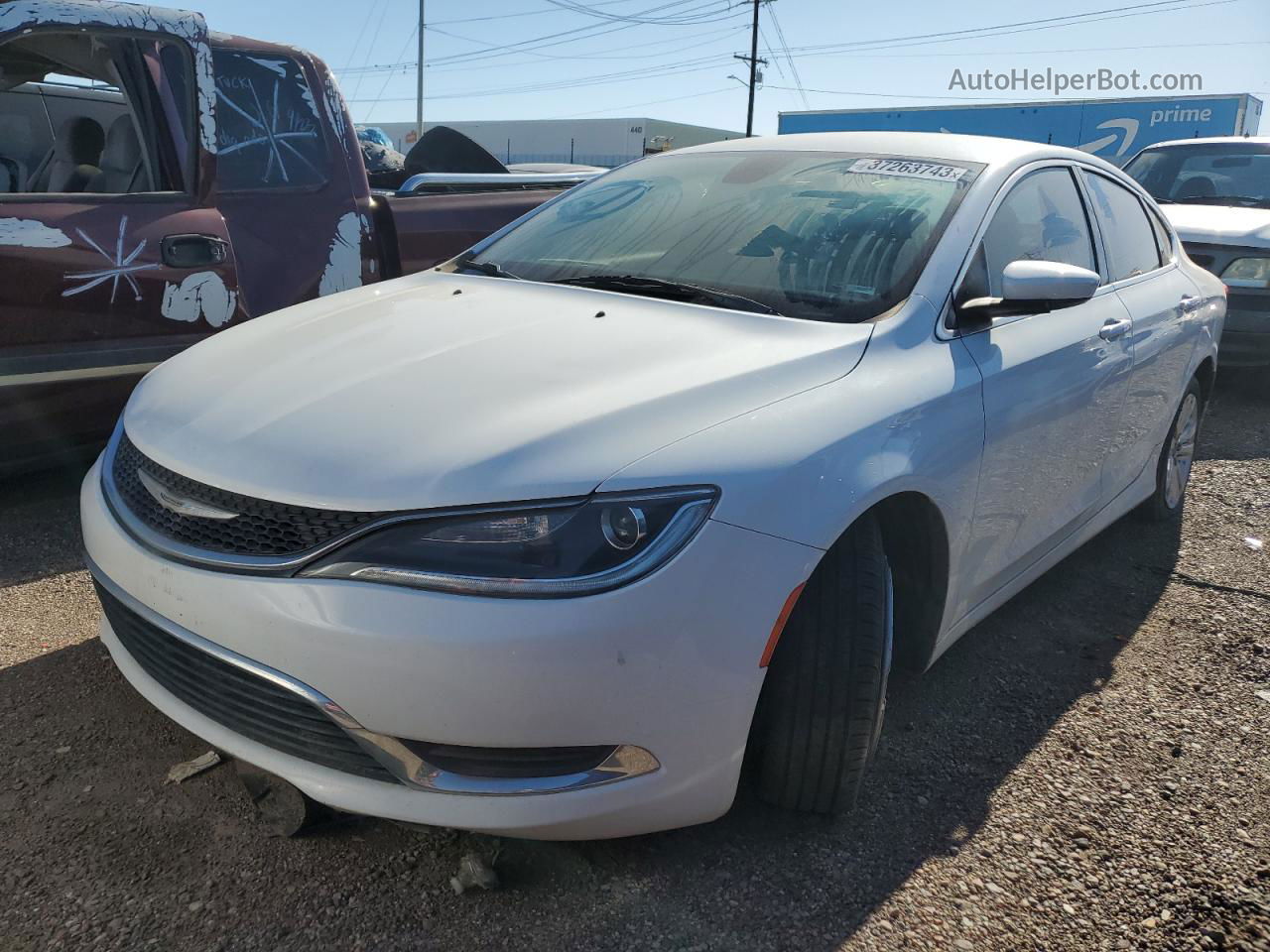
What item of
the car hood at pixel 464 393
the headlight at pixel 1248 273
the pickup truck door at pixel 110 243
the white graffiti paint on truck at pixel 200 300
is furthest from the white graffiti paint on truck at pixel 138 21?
the headlight at pixel 1248 273

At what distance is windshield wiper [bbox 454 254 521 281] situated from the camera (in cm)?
313

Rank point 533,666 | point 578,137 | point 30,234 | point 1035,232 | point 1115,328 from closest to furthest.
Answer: point 533,666, point 1035,232, point 1115,328, point 30,234, point 578,137

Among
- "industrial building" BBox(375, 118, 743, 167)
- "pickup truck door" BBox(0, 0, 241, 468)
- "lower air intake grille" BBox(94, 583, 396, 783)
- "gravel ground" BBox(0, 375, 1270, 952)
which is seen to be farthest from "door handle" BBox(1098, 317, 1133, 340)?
"industrial building" BBox(375, 118, 743, 167)

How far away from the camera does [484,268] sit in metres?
3.23

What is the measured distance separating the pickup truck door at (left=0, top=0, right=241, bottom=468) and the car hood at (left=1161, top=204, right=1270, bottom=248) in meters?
5.88

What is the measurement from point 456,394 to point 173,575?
0.63 m

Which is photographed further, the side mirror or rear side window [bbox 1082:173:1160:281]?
rear side window [bbox 1082:173:1160:281]

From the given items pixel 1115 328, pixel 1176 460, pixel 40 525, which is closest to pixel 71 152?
pixel 40 525

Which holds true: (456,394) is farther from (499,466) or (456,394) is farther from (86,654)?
(86,654)

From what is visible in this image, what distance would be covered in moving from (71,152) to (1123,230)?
4.35 m

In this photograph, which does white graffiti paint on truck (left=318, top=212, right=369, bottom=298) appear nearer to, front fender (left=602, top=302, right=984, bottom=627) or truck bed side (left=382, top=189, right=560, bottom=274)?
truck bed side (left=382, top=189, right=560, bottom=274)

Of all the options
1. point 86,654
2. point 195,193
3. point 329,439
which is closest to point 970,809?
point 329,439

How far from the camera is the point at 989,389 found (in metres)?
2.60

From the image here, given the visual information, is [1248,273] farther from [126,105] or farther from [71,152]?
[71,152]
